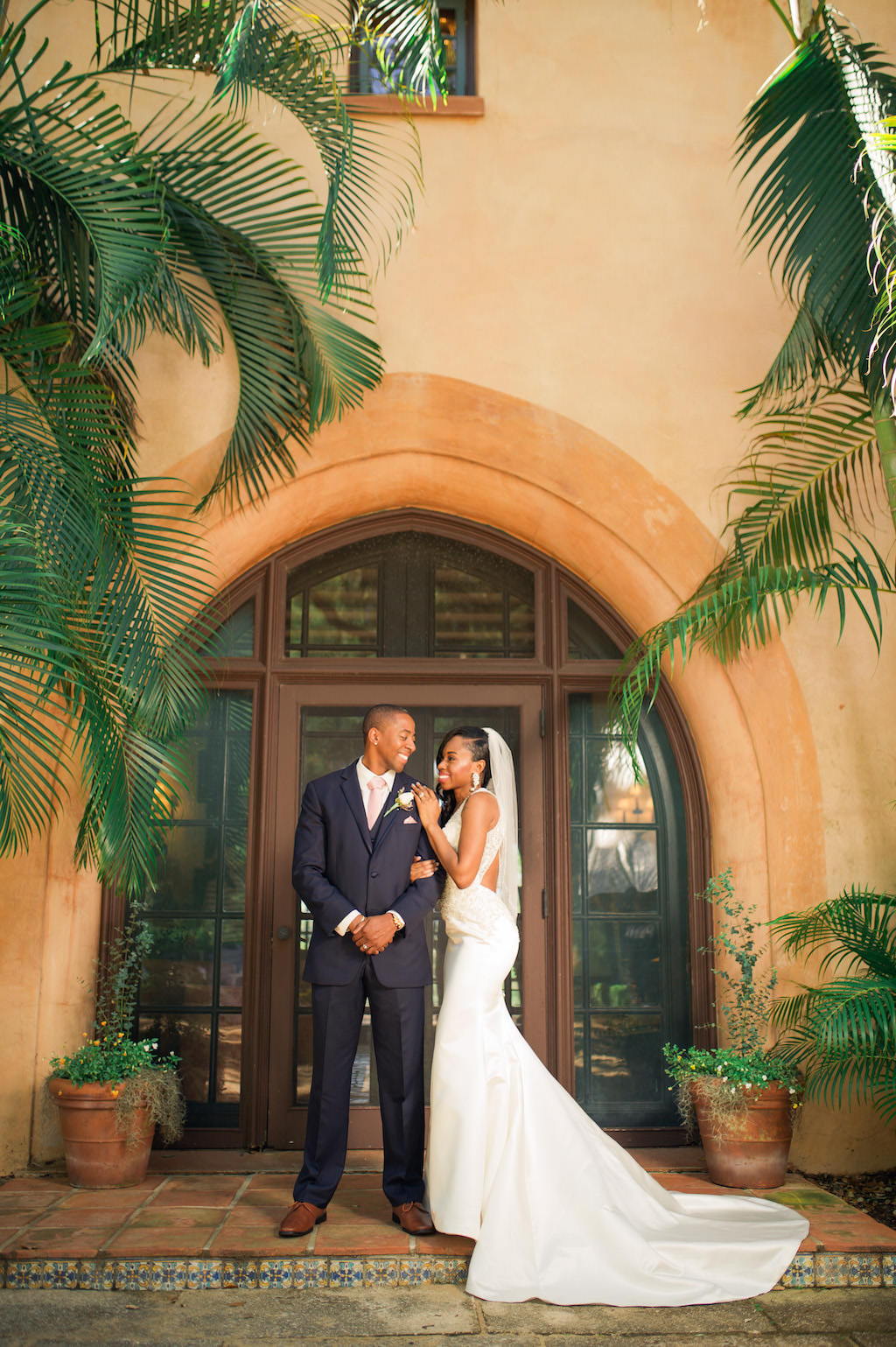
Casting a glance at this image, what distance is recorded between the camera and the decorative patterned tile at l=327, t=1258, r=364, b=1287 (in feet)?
12.5

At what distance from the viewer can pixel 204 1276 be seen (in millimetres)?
3779

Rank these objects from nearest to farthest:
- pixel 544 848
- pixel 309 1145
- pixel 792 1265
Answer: pixel 792 1265 → pixel 309 1145 → pixel 544 848

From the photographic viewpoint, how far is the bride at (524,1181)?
142 inches

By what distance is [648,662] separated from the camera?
4773 millimetres

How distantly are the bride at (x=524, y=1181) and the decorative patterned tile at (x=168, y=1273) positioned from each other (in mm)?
902

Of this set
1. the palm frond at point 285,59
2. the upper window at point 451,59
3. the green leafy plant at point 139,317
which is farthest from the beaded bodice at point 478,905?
the upper window at point 451,59

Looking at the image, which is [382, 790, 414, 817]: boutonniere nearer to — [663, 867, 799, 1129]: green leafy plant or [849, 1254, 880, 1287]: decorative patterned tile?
[663, 867, 799, 1129]: green leafy plant

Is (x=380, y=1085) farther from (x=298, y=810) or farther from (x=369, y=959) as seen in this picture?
(x=298, y=810)

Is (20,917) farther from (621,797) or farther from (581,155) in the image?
(581,155)

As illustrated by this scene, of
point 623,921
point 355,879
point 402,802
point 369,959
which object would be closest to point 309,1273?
point 369,959

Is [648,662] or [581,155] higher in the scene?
[581,155]

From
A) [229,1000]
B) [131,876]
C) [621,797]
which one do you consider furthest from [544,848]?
[131,876]

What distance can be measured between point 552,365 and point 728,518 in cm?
114

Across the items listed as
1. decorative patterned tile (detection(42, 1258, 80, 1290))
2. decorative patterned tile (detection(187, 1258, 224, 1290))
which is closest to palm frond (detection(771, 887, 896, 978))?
decorative patterned tile (detection(187, 1258, 224, 1290))
